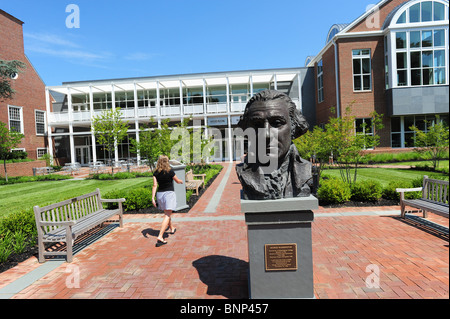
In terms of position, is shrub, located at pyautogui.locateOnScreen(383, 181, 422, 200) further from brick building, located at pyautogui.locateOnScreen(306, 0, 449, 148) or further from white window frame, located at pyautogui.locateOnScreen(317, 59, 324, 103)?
white window frame, located at pyautogui.locateOnScreen(317, 59, 324, 103)

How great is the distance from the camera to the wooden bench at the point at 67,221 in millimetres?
4816

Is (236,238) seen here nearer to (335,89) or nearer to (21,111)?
(335,89)

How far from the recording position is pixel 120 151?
30.9 meters

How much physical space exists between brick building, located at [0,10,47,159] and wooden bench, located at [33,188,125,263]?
2163cm

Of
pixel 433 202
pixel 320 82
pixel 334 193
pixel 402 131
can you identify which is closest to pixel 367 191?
pixel 334 193

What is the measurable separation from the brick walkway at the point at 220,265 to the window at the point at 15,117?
25.0 metres

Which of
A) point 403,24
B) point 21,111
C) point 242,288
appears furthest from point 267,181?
point 21,111

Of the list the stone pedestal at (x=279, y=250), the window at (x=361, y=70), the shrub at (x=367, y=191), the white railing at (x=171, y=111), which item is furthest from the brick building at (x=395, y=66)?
the stone pedestal at (x=279, y=250)

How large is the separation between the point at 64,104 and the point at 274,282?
118 feet

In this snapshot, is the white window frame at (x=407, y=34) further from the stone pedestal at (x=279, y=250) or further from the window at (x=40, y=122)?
the window at (x=40, y=122)

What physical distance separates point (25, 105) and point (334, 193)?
1155 inches

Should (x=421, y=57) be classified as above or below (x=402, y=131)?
above

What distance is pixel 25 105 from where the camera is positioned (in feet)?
84.9

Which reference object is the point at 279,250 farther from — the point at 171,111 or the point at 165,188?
the point at 171,111
